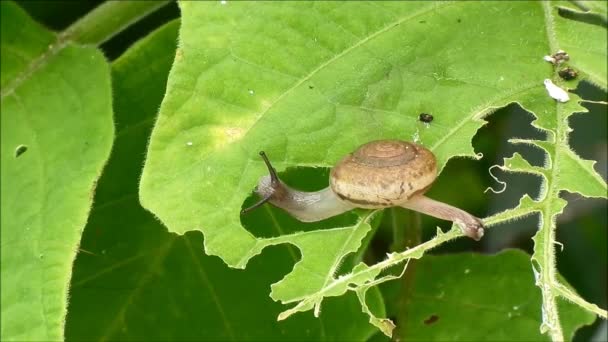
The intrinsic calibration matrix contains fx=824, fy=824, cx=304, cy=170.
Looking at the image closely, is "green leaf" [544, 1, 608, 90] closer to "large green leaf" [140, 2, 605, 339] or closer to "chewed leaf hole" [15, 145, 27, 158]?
"large green leaf" [140, 2, 605, 339]

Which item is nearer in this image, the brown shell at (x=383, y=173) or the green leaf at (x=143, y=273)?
the brown shell at (x=383, y=173)

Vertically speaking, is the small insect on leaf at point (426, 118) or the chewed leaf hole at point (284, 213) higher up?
the small insect on leaf at point (426, 118)

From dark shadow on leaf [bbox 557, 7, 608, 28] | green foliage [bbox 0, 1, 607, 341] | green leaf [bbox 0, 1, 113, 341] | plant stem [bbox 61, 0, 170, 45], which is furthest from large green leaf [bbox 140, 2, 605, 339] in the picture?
plant stem [bbox 61, 0, 170, 45]

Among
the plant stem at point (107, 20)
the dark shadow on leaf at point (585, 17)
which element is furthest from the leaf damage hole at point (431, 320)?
the plant stem at point (107, 20)

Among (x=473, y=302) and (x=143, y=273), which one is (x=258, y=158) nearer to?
(x=143, y=273)

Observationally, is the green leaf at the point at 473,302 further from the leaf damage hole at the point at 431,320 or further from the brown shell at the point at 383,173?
the brown shell at the point at 383,173

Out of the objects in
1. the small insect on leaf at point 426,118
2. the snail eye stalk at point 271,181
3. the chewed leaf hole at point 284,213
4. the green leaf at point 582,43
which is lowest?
the chewed leaf hole at point 284,213
